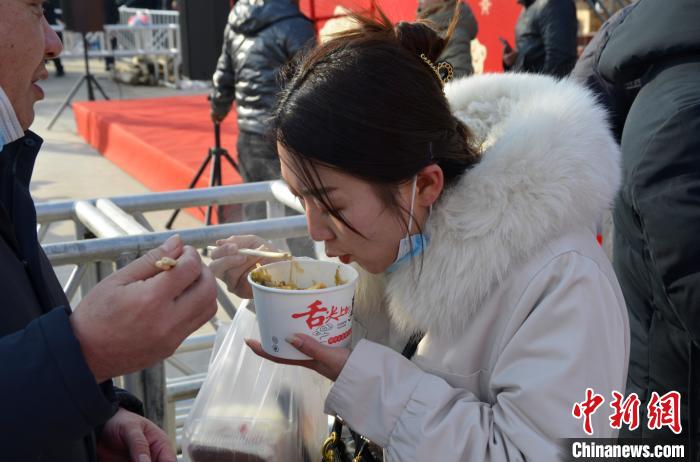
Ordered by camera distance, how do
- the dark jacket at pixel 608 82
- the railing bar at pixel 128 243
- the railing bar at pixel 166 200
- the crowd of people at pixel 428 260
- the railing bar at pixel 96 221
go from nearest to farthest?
the crowd of people at pixel 428 260
the railing bar at pixel 128 243
the railing bar at pixel 96 221
the dark jacket at pixel 608 82
the railing bar at pixel 166 200

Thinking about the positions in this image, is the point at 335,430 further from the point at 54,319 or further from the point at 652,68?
the point at 652,68

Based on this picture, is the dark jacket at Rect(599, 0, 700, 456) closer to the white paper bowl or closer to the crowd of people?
the crowd of people

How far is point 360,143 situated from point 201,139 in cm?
812

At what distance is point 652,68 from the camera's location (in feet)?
6.48

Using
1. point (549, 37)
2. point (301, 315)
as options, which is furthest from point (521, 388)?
point (549, 37)

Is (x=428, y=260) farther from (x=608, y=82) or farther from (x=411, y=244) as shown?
(x=608, y=82)

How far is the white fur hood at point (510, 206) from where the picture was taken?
153 centimetres

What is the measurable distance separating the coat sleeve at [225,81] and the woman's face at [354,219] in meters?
4.23

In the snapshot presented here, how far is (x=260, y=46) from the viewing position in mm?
5227

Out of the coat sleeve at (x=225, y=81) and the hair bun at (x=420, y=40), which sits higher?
the hair bun at (x=420, y=40)

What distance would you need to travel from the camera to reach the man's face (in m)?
1.44

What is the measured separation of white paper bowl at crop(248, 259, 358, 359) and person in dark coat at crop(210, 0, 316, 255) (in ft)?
11.3

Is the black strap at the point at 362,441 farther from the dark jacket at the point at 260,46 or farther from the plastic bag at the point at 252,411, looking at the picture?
the dark jacket at the point at 260,46

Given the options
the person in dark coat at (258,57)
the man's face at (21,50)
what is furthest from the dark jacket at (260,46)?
the man's face at (21,50)
